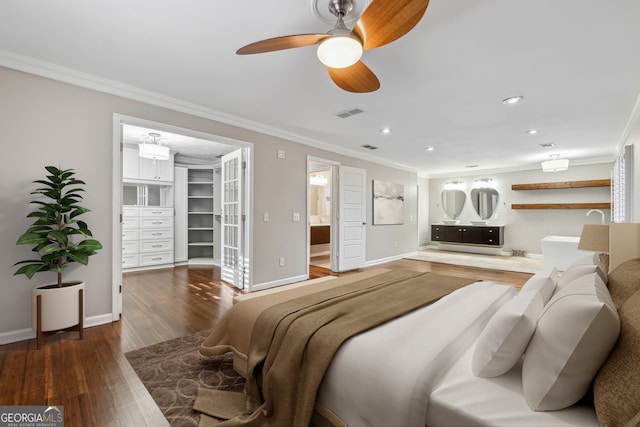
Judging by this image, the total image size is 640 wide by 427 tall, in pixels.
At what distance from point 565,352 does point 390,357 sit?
0.60 metres

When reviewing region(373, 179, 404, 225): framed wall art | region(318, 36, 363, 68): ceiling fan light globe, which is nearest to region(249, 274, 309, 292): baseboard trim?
region(373, 179, 404, 225): framed wall art

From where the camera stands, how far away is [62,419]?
1.58 meters

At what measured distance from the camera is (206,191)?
6980 mm

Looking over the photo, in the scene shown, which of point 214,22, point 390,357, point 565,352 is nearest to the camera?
point 565,352

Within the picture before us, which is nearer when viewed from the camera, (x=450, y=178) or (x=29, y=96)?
(x=29, y=96)

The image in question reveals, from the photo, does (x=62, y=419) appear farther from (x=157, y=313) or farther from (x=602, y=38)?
(x=602, y=38)

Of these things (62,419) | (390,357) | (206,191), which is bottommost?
(62,419)

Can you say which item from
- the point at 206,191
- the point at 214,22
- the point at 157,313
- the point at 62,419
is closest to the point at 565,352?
the point at 62,419

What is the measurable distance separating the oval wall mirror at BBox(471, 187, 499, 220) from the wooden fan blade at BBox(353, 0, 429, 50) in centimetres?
792

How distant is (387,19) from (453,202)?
838 cm

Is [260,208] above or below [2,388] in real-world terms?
above

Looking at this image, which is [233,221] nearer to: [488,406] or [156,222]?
[156,222]

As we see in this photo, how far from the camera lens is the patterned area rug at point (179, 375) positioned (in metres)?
1.70

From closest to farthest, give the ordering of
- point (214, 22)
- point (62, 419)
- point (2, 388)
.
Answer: point (62, 419)
point (2, 388)
point (214, 22)
